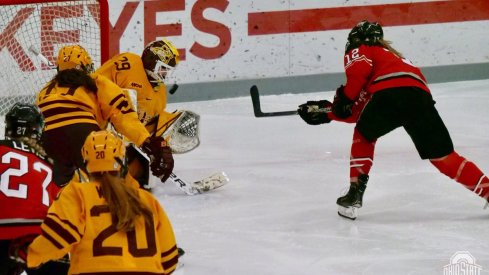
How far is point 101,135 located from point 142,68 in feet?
7.65

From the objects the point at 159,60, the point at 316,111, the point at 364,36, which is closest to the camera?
the point at 364,36

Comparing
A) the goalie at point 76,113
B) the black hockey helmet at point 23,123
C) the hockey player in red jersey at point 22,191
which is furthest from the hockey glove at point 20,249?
the goalie at point 76,113

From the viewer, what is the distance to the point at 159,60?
5.64 meters

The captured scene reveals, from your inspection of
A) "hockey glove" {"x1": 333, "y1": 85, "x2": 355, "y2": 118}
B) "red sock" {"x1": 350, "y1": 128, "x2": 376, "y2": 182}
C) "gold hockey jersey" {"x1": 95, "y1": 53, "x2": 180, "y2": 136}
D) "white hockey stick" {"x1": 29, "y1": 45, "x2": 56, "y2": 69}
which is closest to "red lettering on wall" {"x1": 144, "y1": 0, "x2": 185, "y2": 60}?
"white hockey stick" {"x1": 29, "y1": 45, "x2": 56, "y2": 69}

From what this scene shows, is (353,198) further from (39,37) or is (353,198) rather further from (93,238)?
(93,238)

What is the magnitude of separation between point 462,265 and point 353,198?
74 cm

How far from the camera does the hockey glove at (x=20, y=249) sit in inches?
137

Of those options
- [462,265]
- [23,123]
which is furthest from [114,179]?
[462,265]

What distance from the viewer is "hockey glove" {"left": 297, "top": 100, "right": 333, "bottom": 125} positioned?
5766 mm

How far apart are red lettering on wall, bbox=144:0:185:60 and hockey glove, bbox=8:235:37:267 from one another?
3.99m

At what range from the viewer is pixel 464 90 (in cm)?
804

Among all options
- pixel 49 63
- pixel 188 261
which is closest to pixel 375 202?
pixel 188 261

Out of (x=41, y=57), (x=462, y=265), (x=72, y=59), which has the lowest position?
(x=462, y=265)

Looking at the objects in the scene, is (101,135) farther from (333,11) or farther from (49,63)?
(333,11)
